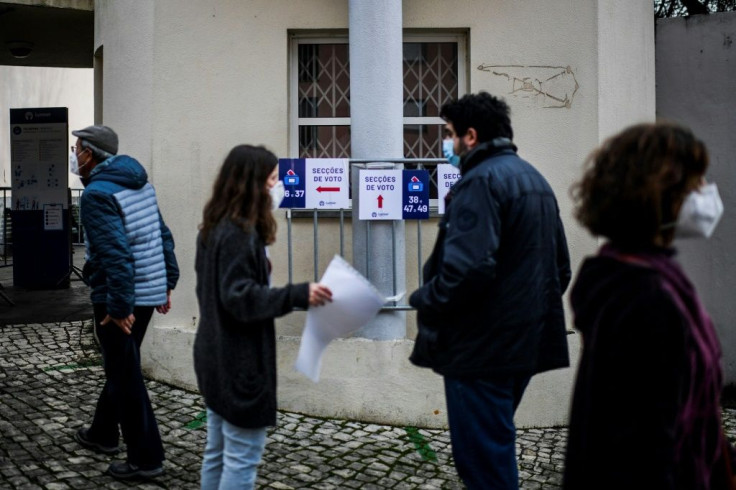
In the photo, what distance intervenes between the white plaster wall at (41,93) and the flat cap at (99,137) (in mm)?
16158

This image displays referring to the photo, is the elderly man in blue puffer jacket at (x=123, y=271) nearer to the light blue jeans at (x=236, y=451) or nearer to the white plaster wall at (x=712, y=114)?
the light blue jeans at (x=236, y=451)

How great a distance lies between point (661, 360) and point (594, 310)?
0.65ft

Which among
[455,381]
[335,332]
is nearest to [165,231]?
[335,332]

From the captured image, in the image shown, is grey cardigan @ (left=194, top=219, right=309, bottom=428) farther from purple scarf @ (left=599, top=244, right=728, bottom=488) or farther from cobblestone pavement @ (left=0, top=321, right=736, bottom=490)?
cobblestone pavement @ (left=0, top=321, right=736, bottom=490)

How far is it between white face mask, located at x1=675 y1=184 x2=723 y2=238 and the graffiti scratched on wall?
13.6ft

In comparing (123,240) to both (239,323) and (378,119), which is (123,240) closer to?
(239,323)

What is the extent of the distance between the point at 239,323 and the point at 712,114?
500 centimetres

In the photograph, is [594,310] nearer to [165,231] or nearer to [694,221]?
[694,221]

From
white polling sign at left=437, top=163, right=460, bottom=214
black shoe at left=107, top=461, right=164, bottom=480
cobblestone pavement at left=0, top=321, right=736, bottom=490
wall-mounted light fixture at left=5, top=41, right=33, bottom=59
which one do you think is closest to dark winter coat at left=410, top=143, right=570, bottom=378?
cobblestone pavement at left=0, top=321, right=736, bottom=490

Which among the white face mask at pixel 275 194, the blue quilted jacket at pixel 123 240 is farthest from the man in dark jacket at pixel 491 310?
the blue quilted jacket at pixel 123 240

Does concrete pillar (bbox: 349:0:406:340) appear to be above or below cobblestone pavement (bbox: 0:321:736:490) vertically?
above

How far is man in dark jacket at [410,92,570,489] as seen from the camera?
311 centimetres

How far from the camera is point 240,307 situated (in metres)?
3.01

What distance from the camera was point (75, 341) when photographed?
25.7ft
